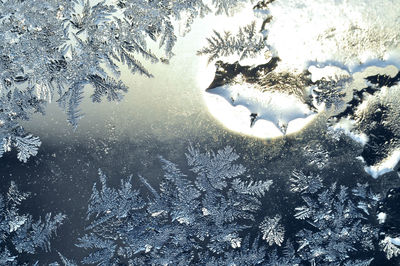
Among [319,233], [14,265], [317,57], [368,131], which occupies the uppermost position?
[317,57]

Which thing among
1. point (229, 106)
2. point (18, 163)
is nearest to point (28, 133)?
point (18, 163)

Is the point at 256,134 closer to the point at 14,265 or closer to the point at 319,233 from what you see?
the point at 319,233

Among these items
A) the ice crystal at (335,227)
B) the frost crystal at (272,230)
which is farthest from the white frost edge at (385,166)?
the frost crystal at (272,230)

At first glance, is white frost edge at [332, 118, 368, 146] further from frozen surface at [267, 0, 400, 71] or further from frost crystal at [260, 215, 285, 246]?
frost crystal at [260, 215, 285, 246]

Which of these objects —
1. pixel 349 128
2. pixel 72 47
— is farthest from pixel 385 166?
pixel 72 47

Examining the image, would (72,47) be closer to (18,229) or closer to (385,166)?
(18,229)

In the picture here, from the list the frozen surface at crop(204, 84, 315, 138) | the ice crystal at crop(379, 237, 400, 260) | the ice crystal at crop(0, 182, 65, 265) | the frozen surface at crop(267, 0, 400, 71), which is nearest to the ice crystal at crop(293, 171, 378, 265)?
the ice crystal at crop(379, 237, 400, 260)

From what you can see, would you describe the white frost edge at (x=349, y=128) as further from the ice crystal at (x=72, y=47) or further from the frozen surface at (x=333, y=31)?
the ice crystal at (x=72, y=47)
